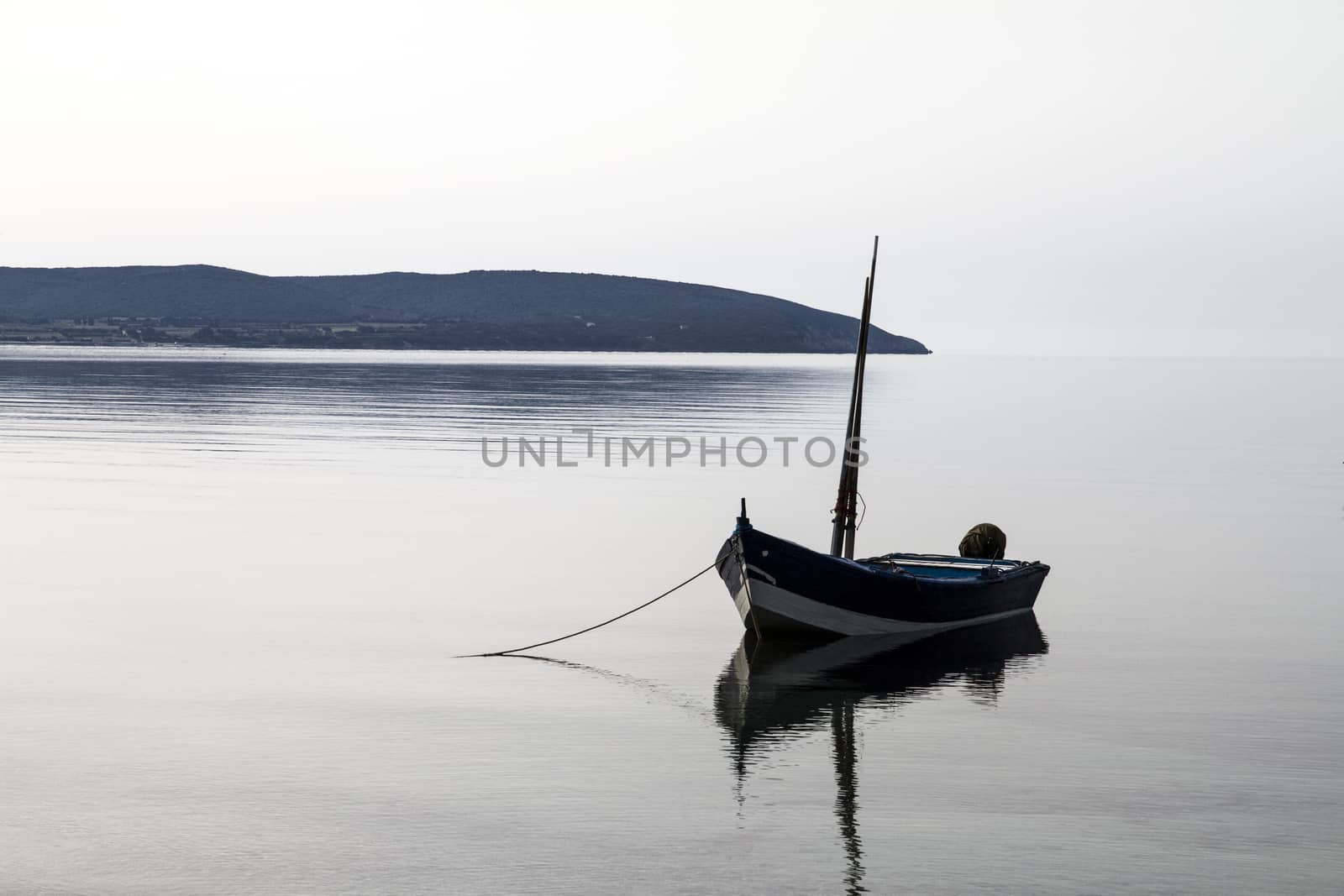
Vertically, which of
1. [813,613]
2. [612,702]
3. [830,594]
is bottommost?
[612,702]

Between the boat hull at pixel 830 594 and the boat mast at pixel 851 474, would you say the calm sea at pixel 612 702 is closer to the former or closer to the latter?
the boat hull at pixel 830 594

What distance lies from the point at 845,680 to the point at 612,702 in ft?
12.7

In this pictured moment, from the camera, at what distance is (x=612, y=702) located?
20.8 m

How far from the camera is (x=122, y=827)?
48.2 ft

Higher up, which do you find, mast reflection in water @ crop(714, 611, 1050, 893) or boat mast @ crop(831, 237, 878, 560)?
boat mast @ crop(831, 237, 878, 560)

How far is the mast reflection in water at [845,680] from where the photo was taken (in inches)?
733

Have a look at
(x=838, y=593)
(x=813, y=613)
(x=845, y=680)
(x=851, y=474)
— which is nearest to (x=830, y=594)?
(x=838, y=593)

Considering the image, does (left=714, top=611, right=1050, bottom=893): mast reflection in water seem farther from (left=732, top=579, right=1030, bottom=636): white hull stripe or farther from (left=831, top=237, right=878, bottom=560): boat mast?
(left=831, top=237, right=878, bottom=560): boat mast

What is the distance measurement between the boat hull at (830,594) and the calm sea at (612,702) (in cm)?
77

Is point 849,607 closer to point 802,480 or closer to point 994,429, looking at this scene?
point 802,480

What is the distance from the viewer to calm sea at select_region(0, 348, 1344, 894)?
1431 centimetres

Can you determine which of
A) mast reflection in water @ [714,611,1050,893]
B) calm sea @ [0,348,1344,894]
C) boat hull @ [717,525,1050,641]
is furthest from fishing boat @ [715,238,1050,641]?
calm sea @ [0,348,1344,894]

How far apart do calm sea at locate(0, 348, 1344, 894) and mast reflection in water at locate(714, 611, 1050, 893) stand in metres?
0.10

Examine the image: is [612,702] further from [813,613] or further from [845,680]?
[813,613]
